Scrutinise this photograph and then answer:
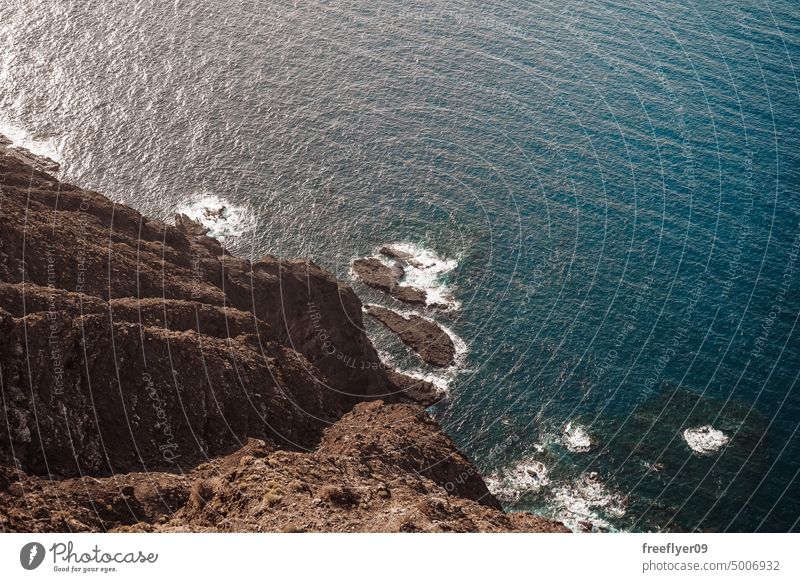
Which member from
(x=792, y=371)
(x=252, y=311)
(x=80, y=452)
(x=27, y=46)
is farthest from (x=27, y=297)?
(x=27, y=46)

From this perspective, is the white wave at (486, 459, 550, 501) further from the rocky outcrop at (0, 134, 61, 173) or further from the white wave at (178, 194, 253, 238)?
the rocky outcrop at (0, 134, 61, 173)

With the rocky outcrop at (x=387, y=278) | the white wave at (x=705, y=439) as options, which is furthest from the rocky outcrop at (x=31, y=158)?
the white wave at (x=705, y=439)

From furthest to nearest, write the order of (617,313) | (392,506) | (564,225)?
(564,225)
(617,313)
(392,506)

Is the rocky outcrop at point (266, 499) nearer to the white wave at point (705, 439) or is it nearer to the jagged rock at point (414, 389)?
the jagged rock at point (414, 389)

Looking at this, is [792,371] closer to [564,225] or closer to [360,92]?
[564,225]

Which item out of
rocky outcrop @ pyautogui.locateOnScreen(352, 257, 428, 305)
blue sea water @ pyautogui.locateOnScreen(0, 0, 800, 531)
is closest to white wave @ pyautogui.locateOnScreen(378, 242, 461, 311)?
rocky outcrop @ pyautogui.locateOnScreen(352, 257, 428, 305)
